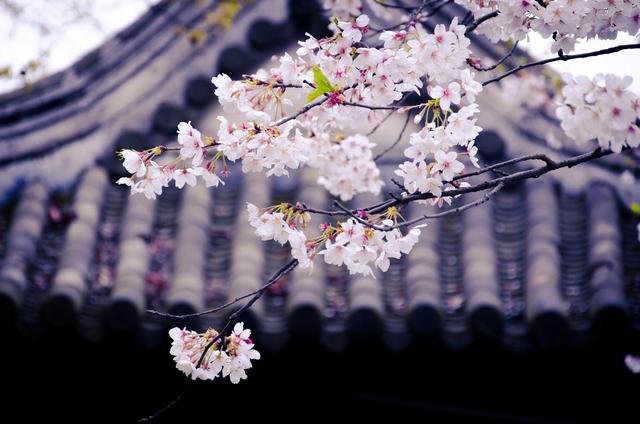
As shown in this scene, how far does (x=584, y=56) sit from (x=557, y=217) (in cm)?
302

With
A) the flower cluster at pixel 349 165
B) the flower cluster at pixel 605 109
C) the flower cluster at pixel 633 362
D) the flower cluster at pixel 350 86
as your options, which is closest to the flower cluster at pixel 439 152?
the flower cluster at pixel 350 86

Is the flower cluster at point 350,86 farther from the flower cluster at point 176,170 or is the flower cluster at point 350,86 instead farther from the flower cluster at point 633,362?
the flower cluster at point 633,362

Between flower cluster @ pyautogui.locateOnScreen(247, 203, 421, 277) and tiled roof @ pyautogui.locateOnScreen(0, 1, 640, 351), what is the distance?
142cm

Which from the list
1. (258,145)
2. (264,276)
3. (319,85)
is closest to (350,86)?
(319,85)

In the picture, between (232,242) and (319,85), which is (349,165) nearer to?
(319,85)

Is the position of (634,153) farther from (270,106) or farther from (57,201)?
(57,201)

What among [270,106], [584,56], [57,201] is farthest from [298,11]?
[584,56]

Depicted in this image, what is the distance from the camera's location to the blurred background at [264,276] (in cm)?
420

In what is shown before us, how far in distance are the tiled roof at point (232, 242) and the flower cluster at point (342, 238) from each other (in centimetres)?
142

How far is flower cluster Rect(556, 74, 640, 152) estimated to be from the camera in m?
2.38

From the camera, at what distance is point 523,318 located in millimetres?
4406

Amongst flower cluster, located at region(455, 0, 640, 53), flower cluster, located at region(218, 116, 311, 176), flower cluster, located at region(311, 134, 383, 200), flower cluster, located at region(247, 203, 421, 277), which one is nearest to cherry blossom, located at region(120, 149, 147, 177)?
flower cluster, located at region(218, 116, 311, 176)

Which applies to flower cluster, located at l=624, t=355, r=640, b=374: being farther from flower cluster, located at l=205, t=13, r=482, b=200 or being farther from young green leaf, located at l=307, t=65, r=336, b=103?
young green leaf, located at l=307, t=65, r=336, b=103

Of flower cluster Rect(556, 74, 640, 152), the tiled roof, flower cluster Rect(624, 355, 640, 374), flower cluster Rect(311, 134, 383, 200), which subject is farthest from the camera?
the tiled roof
